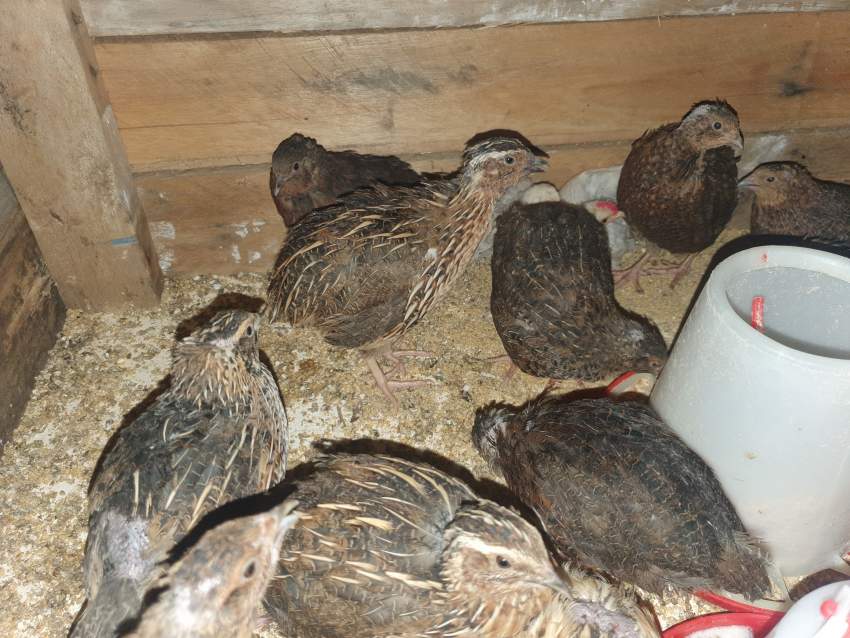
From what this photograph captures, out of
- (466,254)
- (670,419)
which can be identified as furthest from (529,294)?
(670,419)

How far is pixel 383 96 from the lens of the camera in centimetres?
371

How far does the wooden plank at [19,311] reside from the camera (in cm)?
342

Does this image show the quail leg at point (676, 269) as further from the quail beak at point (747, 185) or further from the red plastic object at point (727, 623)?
the red plastic object at point (727, 623)

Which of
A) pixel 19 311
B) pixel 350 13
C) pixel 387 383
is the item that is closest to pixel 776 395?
pixel 387 383

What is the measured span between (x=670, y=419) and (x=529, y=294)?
976 millimetres

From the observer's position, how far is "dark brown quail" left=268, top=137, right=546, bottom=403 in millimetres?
3248

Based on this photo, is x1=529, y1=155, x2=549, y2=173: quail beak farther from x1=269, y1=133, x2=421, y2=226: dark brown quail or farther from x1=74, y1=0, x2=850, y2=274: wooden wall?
x1=269, y1=133, x2=421, y2=226: dark brown quail

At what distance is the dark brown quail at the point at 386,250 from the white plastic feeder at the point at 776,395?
1224mm

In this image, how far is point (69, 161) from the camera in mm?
3389

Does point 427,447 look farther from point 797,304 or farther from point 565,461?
point 797,304

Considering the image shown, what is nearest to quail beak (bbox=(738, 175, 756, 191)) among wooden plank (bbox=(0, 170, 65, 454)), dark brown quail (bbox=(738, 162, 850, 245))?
dark brown quail (bbox=(738, 162, 850, 245))

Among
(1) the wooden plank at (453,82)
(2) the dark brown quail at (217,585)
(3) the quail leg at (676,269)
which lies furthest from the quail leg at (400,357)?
(2) the dark brown quail at (217,585)

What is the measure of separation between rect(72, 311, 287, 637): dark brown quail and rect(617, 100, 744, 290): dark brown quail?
101 inches

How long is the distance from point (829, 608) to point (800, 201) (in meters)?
2.68
